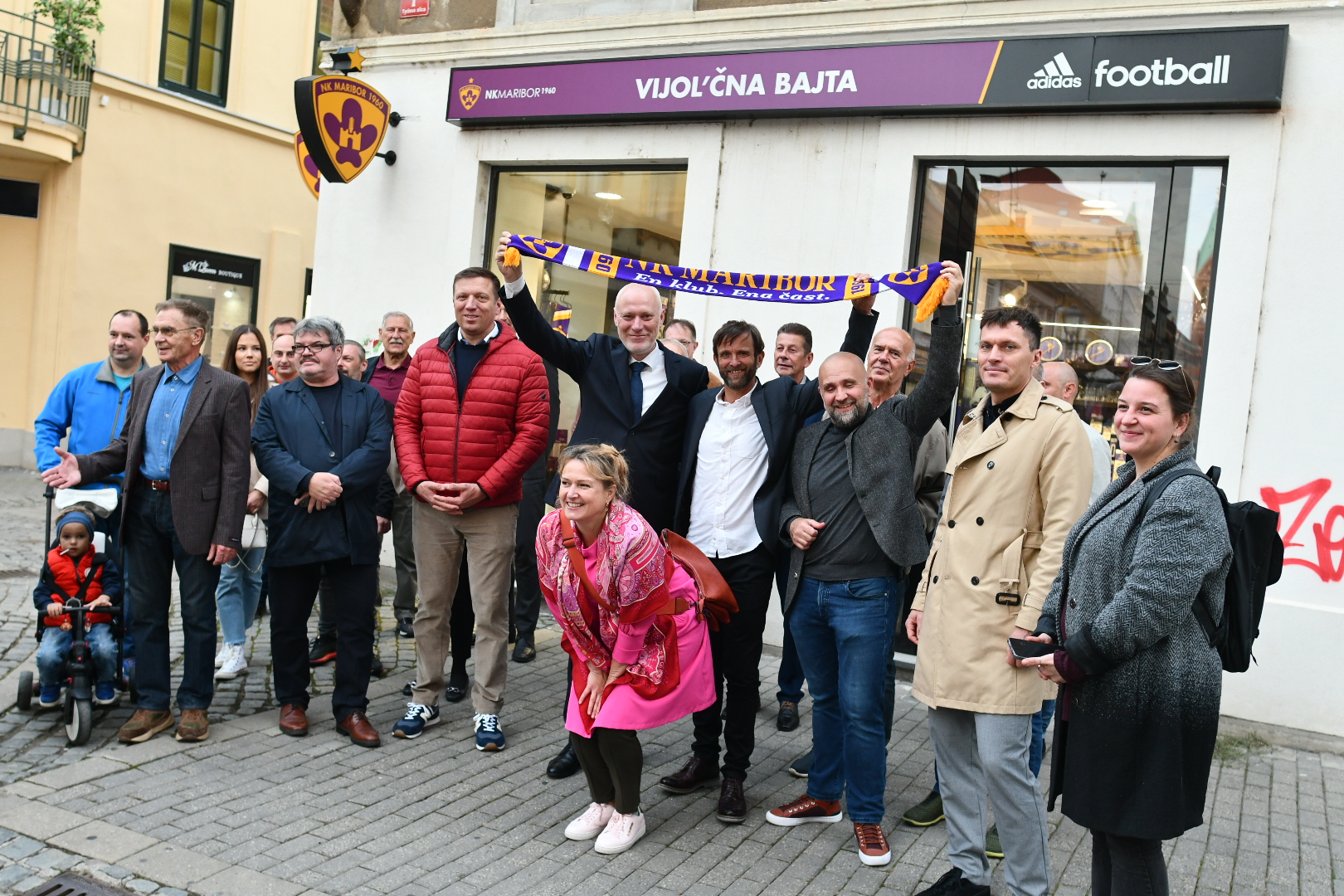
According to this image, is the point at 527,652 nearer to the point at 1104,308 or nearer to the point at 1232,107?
the point at 1104,308

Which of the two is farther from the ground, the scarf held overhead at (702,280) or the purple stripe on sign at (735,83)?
the purple stripe on sign at (735,83)

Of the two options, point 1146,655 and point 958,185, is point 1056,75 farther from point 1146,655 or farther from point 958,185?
point 1146,655

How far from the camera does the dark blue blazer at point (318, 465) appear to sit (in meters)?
5.33

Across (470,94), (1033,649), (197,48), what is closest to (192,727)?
(1033,649)

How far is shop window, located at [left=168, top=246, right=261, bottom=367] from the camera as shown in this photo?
17031 mm

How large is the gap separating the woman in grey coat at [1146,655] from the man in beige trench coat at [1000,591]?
0.39 m

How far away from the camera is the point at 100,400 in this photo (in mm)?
5523

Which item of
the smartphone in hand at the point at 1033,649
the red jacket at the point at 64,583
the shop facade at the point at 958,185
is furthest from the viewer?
the shop facade at the point at 958,185

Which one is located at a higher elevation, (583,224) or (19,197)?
(19,197)

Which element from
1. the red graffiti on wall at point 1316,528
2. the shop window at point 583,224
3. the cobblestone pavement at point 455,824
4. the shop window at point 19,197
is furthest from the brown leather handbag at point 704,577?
the shop window at point 19,197

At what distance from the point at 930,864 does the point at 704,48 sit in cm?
588

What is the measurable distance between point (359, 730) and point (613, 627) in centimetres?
180

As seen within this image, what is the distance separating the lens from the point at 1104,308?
6.95 m

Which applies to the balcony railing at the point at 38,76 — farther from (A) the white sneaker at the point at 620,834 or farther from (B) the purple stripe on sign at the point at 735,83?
(A) the white sneaker at the point at 620,834
